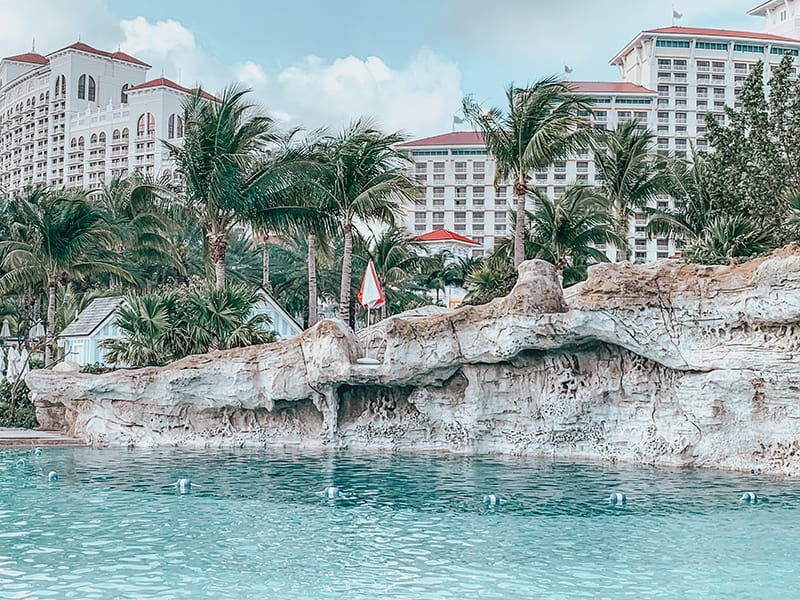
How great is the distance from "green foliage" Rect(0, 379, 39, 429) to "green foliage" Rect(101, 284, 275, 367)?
10.0 ft

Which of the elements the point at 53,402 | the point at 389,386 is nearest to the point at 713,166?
the point at 389,386

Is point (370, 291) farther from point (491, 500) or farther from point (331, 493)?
point (491, 500)

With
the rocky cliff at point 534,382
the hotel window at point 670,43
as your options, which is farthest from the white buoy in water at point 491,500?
the hotel window at point 670,43

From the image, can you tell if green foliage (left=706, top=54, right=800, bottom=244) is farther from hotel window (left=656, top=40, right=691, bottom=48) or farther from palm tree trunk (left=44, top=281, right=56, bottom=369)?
hotel window (left=656, top=40, right=691, bottom=48)

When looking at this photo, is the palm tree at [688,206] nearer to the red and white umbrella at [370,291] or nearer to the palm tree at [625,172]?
the palm tree at [625,172]

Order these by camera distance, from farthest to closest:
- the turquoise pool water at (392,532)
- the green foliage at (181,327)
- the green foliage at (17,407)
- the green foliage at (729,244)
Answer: the green foliage at (17,407) → the green foliage at (181,327) → the green foliage at (729,244) → the turquoise pool water at (392,532)

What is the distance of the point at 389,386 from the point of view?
2002 centimetres

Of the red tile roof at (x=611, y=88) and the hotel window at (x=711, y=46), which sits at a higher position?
the hotel window at (x=711, y=46)

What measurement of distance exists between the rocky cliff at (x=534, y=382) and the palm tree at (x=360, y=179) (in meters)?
5.27

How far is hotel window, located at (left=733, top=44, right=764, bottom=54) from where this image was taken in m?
102

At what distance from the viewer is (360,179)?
2647cm

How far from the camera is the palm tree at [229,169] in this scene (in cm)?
2548

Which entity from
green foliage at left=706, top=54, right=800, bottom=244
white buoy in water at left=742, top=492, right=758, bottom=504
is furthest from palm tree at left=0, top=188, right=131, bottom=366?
white buoy in water at left=742, top=492, right=758, bottom=504

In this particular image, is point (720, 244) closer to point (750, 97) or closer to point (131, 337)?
point (750, 97)
